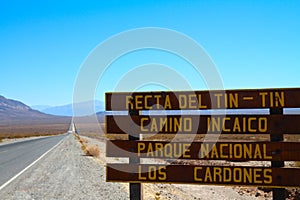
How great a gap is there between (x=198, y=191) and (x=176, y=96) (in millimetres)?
8028

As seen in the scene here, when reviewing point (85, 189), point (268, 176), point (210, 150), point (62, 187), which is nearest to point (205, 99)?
point (210, 150)

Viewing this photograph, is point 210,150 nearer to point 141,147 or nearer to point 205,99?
point 205,99

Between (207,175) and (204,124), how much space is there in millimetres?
798

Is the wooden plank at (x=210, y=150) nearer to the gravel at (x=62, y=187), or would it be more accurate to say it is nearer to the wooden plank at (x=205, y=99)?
the wooden plank at (x=205, y=99)

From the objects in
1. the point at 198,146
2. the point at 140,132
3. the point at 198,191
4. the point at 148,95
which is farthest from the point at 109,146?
the point at 198,191

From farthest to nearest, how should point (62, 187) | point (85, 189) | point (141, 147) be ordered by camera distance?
point (62, 187) → point (85, 189) → point (141, 147)

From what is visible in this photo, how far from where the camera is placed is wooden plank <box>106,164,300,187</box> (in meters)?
5.41

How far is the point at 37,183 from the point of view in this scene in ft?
35.0

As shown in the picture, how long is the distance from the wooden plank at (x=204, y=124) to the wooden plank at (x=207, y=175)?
1.88 ft

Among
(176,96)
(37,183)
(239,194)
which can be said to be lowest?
(239,194)

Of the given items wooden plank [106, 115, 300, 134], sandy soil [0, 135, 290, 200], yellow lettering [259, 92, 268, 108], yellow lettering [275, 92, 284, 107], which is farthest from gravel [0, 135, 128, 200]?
yellow lettering [275, 92, 284, 107]

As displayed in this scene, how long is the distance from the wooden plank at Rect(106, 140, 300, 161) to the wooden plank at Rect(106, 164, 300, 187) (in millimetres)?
168

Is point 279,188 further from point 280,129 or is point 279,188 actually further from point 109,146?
point 109,146

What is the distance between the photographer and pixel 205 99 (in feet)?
18.5
